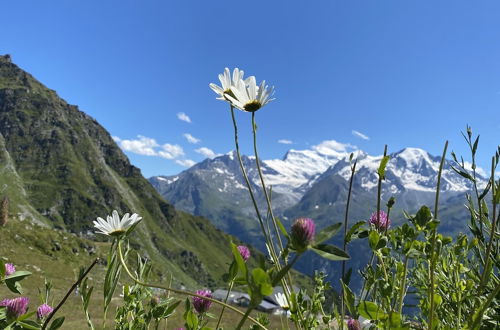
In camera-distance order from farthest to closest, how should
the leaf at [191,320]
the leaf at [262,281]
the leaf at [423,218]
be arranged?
the leaf at [191,320]
the leaf at [423,218]
the leaf at [262,281]

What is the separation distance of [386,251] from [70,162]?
216127 millimetres

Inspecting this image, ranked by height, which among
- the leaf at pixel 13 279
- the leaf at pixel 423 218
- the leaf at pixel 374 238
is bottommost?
the leaf at pixel 13 279

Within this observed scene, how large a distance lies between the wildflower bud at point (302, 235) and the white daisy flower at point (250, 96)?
776 millimetres

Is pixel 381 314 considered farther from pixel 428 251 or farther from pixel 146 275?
pixel 146 275

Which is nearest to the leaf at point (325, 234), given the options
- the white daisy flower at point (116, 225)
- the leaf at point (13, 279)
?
the white daisy flower at point (116, 225)

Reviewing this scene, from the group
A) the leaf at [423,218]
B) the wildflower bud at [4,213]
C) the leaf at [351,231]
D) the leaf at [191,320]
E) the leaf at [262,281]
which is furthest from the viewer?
the wildflower bud at [4,213]

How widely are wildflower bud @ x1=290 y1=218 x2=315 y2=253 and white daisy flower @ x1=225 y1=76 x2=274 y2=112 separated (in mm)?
776

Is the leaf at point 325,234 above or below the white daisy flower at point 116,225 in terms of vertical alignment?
above

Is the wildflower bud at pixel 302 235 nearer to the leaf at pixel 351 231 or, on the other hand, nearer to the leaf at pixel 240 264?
the leaf at pixel 240 264

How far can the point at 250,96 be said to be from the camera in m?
1.81

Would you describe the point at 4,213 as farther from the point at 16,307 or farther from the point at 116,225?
the point at 116,225

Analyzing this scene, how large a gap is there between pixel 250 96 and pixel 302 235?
3.25 ft

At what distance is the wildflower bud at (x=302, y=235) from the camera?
946mm

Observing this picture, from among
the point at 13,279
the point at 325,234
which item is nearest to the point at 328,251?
the point at 325,234
